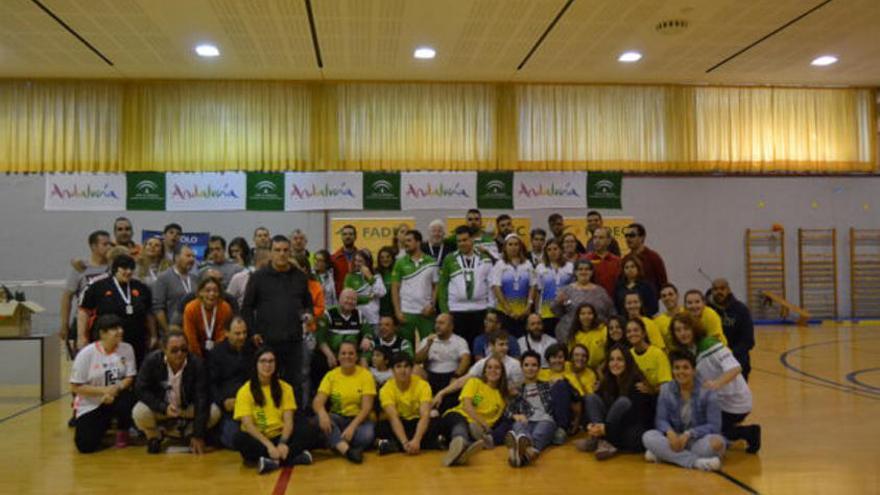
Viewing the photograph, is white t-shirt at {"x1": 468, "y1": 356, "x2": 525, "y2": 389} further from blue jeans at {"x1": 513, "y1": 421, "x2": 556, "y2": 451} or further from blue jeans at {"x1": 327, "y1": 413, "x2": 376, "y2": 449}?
blue jeans at {"x1": 327, "y1": 413, "x2": 376, "y2": 449}

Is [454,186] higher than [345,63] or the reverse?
the reverse

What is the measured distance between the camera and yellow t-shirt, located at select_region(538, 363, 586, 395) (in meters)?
5.82

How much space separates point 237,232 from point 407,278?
7178mm

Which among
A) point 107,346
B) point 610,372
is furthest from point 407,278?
point 107,346

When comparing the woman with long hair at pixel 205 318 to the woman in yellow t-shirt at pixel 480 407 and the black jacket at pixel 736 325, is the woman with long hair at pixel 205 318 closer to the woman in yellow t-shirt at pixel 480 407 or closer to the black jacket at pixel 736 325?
the woman in yellow t-shirt at pixel 480 407

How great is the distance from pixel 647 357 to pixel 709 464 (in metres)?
1.06

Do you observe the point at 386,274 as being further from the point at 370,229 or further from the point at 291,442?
the point at 370,229

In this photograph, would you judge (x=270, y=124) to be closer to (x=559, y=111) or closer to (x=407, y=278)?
(x=559, y=111)

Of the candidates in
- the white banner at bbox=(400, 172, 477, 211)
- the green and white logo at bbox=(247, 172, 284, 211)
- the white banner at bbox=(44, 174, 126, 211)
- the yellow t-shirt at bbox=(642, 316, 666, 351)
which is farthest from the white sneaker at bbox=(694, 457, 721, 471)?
the white banner at bbox=(44, 174, 126, 211)

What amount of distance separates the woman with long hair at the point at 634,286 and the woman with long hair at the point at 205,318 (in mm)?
3412

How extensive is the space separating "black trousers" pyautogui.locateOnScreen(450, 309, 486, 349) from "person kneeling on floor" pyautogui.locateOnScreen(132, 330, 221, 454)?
7.63 feet

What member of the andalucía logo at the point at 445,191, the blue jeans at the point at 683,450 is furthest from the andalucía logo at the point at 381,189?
the blue jeans at the point at 683,450

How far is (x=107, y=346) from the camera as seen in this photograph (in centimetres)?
580

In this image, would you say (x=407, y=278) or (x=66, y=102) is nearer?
(x=407, y=278)
